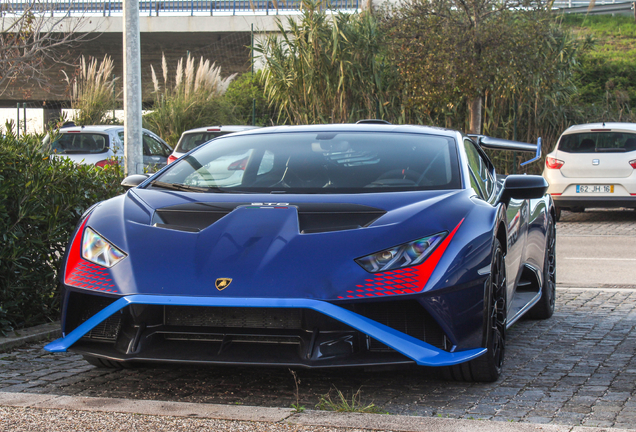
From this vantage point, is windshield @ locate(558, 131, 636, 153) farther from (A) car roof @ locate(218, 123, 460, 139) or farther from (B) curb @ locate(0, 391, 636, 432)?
(B) curb @ locate(0, 391, 636, 432)

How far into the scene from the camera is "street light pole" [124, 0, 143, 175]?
953 centimetres

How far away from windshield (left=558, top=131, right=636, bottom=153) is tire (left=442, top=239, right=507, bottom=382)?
10040 mm

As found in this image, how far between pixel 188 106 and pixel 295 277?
1851cm

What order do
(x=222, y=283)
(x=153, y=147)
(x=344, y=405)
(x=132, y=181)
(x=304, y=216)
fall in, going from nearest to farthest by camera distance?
(x=344, y=405) → (x=222, y=283) → (x=304, y=216) → (x=132, y=181) → (x=153, y=147)

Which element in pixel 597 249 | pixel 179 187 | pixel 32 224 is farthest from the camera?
pixel 597 249

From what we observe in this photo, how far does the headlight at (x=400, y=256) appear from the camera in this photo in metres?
3.64

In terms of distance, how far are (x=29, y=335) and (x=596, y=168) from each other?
10540mm

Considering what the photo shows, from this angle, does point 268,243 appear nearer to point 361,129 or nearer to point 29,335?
point 361,129

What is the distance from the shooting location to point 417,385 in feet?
13.8

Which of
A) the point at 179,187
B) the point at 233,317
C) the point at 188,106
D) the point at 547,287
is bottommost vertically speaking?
the point at 547,287

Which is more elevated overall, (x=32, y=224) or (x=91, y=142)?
(x=91, y=142)

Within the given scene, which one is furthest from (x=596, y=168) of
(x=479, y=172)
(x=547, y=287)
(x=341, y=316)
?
(x=341, y=316)

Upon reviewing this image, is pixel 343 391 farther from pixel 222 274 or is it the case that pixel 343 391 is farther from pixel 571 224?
pixel 571 224

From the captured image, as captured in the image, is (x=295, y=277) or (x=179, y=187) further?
(x=179, y=187)
